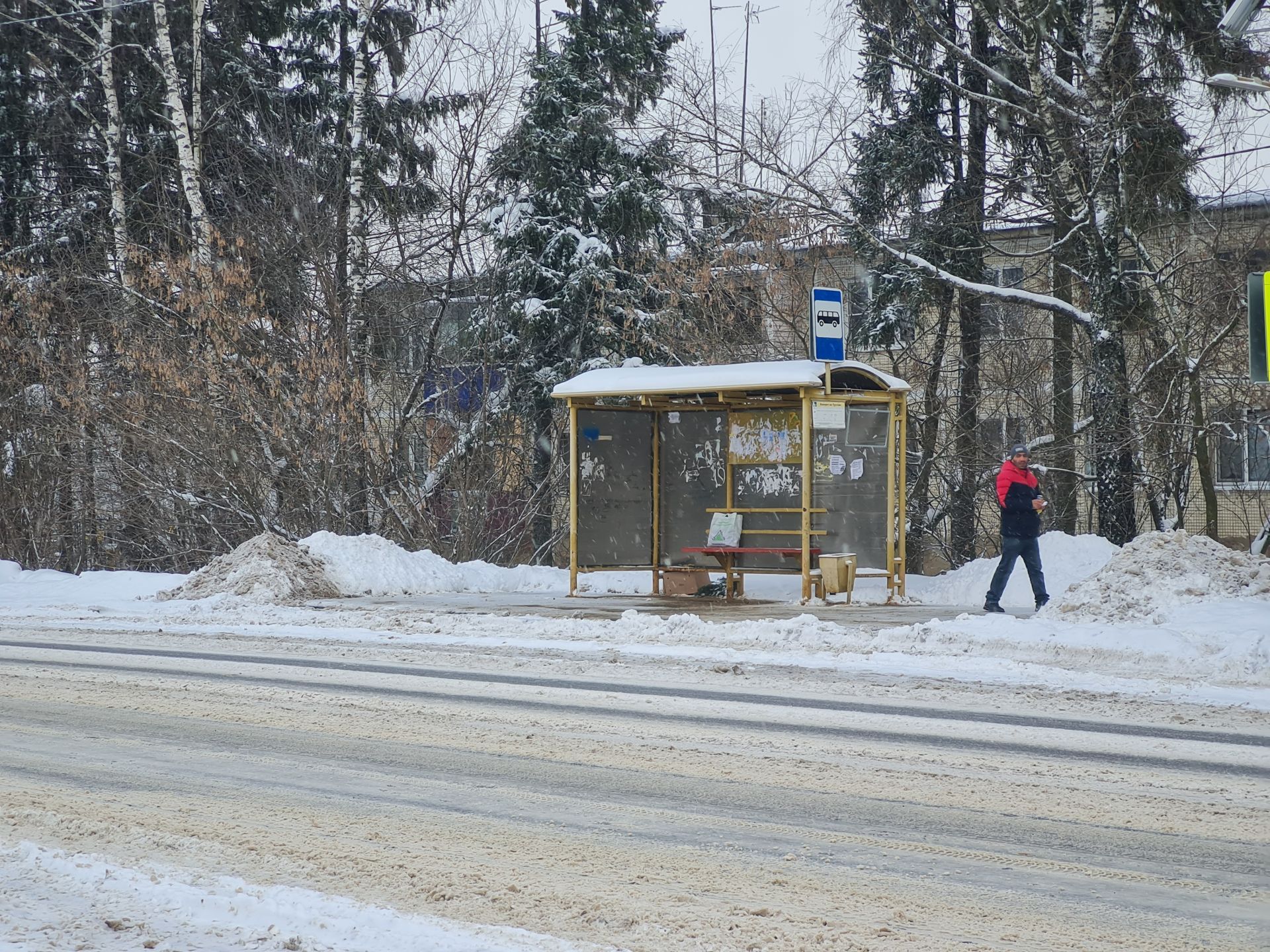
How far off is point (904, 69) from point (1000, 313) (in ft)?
15.0

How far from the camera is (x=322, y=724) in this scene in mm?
7652

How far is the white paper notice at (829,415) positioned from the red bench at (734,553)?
1596 millimetres

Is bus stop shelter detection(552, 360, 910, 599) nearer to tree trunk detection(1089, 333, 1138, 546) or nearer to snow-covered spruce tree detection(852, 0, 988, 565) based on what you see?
tree trunk detection(1089, 333, 1138, 546)

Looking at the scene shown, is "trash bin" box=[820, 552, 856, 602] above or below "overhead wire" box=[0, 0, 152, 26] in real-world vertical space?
below

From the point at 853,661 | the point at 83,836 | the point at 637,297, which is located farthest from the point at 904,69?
the point at 83,836

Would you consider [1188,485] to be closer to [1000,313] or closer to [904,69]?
[1000,313]

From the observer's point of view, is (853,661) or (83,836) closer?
(83,836)

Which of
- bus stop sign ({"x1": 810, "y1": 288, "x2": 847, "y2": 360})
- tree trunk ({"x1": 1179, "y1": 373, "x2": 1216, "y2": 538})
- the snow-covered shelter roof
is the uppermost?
bus stop sign ({"x1": 810, "y1": 288, "x2": 847, "y2": 360})

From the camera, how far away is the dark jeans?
13188 mm

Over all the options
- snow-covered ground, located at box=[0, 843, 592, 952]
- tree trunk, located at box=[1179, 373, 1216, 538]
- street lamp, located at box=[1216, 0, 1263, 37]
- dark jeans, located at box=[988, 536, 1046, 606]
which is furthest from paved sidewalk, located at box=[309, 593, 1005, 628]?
snow-covered ground, located at box=[0, 843, 592, 952]

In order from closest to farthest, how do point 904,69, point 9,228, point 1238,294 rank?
point 1238,294 < point 904,69 < point 9,228

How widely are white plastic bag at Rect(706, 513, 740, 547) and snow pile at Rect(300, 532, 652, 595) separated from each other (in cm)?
240

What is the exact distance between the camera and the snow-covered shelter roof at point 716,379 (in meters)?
13.8

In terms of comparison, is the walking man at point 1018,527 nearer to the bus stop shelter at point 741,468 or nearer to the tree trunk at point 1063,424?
the bus stop shelter at point 741,468
